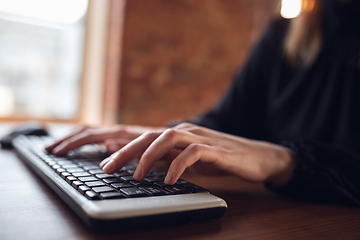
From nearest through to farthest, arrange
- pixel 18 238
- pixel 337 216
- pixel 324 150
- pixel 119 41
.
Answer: pixel 18 238 < pixel 337 216 < pixel 324 150 < pixel 119 41

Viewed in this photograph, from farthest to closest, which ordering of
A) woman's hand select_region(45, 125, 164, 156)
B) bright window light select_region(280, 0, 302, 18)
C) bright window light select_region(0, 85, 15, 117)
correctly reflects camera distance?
1. bright window light select_region(0, 85, 15, 117)
2. bright window light select_region(280, 0, 302, 18)
3. woman's hand select_region(45, 125, 164, 156)

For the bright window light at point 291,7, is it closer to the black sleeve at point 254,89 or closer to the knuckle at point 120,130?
the black sleeve at point 254,89

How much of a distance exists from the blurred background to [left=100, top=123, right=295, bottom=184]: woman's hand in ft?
4.62

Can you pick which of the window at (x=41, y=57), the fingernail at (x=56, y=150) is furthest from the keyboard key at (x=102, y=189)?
the window at (x=41, y=57)

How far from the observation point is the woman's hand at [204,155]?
0.42 metres

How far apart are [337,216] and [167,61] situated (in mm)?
1705

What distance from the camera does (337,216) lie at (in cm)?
40

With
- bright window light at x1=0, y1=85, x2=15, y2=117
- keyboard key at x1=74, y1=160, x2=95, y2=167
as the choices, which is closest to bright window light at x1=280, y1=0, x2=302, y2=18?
keyboard key at x1=74, y1=160, x2=95, y2=167

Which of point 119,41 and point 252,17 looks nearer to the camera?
point 119,41

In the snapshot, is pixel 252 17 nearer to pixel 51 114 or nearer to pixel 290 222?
pixel 51 114

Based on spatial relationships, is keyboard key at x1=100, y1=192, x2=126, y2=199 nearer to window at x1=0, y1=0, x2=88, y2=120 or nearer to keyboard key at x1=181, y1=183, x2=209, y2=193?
keyboard key at x1=181, y1=183, x2=209, y2=193

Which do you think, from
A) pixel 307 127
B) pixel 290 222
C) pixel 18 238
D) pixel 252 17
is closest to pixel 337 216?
pixel 290 222

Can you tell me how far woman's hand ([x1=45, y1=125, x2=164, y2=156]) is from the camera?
1.95 ft

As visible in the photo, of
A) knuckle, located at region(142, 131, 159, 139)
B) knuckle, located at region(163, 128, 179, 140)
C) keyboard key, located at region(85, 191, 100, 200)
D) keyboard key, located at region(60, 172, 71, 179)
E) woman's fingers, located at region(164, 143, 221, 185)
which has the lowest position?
keyboard key, located at region(60, 172, 71, 179)
